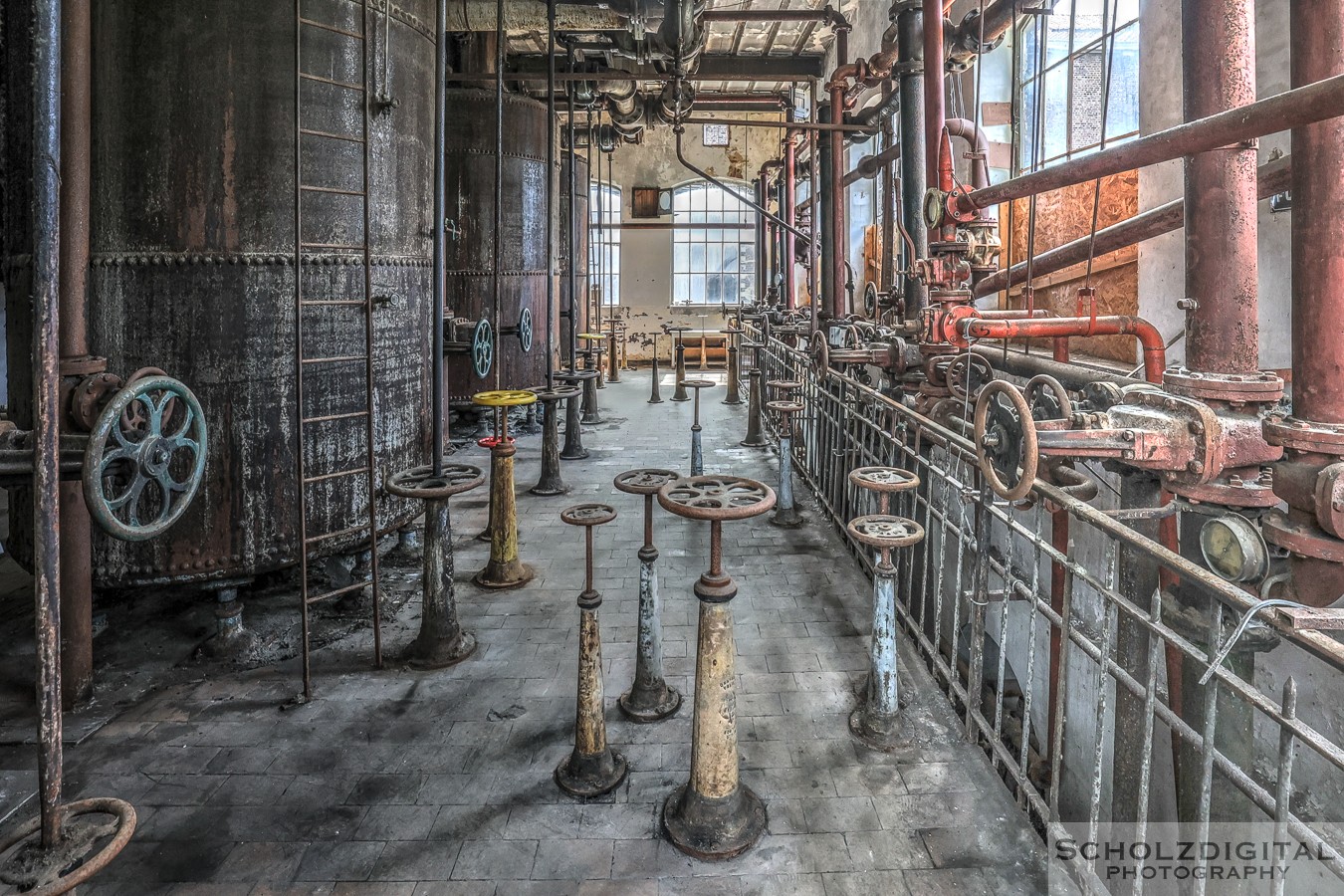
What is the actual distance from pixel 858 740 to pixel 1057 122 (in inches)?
257

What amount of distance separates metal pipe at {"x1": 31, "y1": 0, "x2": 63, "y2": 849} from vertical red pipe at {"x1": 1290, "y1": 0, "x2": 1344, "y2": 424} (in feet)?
9.74

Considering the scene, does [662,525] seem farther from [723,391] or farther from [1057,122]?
[723,391]

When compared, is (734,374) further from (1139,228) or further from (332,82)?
(332,82)

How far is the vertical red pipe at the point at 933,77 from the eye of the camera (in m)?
4.73

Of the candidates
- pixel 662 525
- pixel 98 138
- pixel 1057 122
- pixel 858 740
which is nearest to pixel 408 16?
pixel 98 138

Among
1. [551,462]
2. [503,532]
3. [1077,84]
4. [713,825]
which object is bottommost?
[713,825]

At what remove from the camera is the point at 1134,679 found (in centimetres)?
225

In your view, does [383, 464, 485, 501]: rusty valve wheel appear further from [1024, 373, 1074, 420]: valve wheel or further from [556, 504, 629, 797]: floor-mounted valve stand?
[1024, 373, 1074, 420]: valve wheel

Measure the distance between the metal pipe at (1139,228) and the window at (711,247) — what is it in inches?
577

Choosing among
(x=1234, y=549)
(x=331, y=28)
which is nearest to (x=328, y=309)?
(x=331, y=28)

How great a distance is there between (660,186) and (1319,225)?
17.9 metres

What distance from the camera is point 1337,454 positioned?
1950 millimetres

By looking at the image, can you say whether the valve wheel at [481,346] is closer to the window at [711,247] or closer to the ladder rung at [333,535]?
the ladder rung at [333,535]

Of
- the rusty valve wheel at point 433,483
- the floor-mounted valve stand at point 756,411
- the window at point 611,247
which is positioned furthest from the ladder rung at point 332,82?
the window at point 611,247
